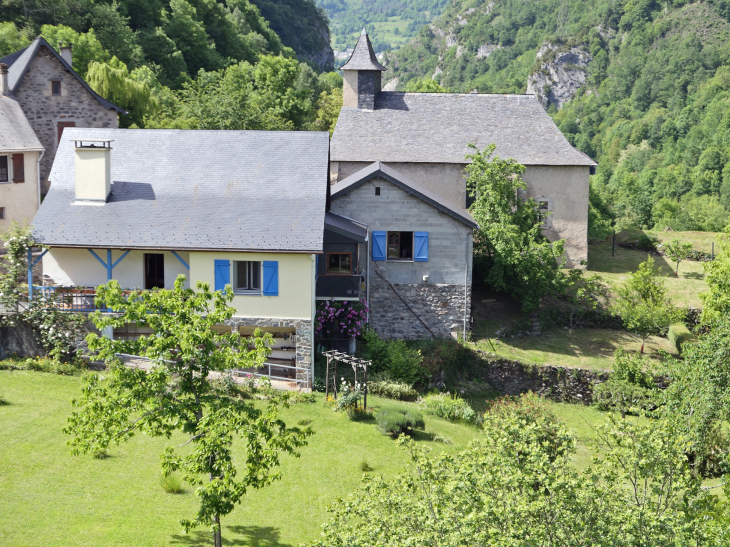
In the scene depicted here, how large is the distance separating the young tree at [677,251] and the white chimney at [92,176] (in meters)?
26.6

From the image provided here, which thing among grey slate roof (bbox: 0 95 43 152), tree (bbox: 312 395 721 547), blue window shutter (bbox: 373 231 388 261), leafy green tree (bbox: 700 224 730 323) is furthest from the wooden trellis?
grey slate roof (bbox: 0 95 43 152)

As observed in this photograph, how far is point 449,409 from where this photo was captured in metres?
24.3

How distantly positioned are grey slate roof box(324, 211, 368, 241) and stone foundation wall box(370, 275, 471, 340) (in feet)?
7.86

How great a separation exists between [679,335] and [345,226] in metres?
14.3

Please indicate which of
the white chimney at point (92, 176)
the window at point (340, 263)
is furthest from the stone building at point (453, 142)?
the white chimney at point (92, 176)

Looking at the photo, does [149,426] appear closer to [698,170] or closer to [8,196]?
[8,196]

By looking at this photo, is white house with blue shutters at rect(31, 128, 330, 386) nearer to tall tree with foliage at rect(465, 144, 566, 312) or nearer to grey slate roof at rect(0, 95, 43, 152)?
grey slate roof at rect(0, 95, 43, 152)

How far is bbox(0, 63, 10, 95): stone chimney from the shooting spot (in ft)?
110

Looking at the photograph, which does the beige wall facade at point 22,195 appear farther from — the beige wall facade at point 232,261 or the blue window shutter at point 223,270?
the blue window shutter at point 223,270

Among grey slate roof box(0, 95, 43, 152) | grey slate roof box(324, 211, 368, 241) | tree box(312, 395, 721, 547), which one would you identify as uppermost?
grey slate roof box(0, 95, 43, 152)

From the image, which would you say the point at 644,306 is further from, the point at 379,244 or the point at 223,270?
the point at 223,270

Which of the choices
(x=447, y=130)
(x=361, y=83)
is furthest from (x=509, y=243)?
(x=361, y=83)

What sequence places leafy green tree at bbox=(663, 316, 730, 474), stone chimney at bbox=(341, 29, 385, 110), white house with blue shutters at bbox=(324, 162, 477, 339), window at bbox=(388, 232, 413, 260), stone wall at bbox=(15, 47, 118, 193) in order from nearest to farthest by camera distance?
1. leafy green tree at bbox=(663, 316, 730, 474)
2. white house with blue shutters at bbox=(324, 162, 477, 339)
3. window at bbox=(388, 232, 413, 260)
4. stone wall at bbox=(15, 47, 118, 193)
5. stone chimney at bbox=(341, 29, 385, 110)

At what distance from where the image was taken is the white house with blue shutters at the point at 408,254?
96.0 feet
